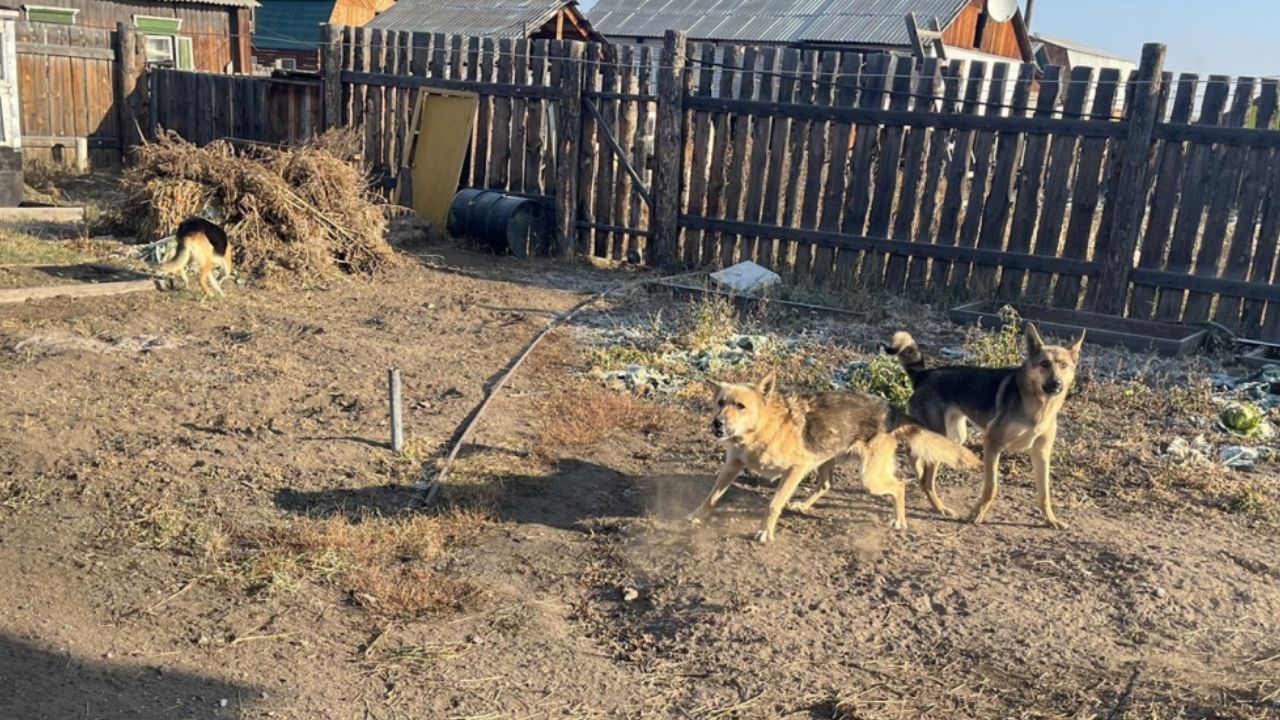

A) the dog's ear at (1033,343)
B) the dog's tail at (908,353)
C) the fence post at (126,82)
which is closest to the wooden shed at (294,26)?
the fence post at (126,82)

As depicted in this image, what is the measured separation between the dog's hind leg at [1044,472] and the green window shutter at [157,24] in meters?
26.8

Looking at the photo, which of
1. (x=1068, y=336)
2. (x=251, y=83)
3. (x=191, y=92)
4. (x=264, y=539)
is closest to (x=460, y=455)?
(x=264, y=539)

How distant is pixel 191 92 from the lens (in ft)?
61.7

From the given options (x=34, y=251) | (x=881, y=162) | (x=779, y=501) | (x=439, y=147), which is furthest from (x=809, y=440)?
(x=439, y=147)

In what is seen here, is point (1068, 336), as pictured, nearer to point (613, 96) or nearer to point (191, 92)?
point (613, 96)

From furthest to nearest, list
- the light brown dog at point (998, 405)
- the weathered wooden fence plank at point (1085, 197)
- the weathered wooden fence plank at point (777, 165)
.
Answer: the weathered wooden fence plank at point (777, 165) < the weathered wooden fence plank at point (1085, 197) < the light brown dog at point (998, 405)

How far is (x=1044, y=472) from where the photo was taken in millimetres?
6180

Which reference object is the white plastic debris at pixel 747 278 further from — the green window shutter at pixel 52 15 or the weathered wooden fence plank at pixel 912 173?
the green window shutter at pixel 52 15

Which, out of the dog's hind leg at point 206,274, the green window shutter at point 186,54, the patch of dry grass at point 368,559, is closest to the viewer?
the patch of dry grass at point 368,559

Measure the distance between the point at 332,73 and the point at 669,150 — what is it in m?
5.74

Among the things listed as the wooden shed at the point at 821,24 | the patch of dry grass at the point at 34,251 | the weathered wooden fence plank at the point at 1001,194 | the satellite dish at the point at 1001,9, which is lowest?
the patch of dry grass at the point at 34,251

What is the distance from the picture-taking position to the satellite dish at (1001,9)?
3431cm

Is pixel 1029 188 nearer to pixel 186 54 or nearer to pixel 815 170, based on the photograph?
pixel 815 170

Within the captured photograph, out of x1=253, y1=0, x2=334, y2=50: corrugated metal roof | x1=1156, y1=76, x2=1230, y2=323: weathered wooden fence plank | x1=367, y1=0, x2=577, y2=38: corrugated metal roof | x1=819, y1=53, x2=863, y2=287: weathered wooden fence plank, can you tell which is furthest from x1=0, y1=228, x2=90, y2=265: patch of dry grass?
Result: x1=253, y1=0, x2=334, y2=50: corrugated metal roof
